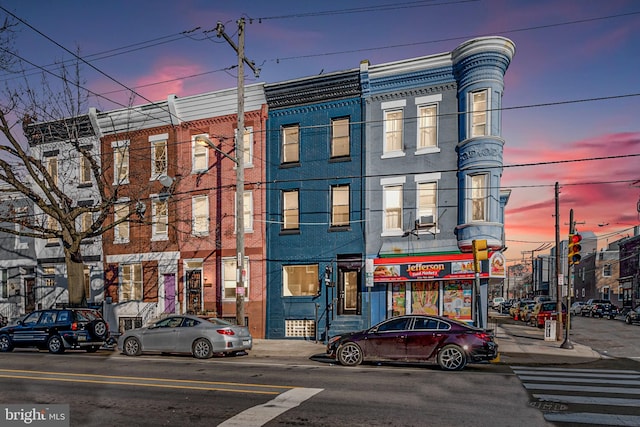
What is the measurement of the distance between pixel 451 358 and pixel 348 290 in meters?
9.94

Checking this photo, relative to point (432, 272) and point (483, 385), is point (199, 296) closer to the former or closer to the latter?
point (432, 272)

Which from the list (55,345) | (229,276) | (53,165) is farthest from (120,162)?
(55,345)

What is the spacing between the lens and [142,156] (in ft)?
90.6

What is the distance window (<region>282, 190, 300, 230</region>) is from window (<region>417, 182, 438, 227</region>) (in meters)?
5.91

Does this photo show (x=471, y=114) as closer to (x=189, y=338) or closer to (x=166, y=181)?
(x=189, y=338)

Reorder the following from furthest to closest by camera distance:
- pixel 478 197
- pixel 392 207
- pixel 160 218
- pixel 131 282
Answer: pixel 131 282 → pixel 160 218 → pixel 392 207 → pixel 478 197

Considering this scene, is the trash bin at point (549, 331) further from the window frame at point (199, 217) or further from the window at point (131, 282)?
the window at point (131, 282)

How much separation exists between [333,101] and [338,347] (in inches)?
507

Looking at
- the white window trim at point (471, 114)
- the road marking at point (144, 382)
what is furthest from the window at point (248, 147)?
the road marking at point (144, 382)

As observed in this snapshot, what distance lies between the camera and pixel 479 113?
828 inches

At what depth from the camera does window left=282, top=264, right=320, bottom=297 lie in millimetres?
23703

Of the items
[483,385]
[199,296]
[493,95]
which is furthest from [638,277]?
[483,385]

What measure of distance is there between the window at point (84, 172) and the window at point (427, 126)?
18774 mm

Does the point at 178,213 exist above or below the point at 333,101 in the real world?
below
